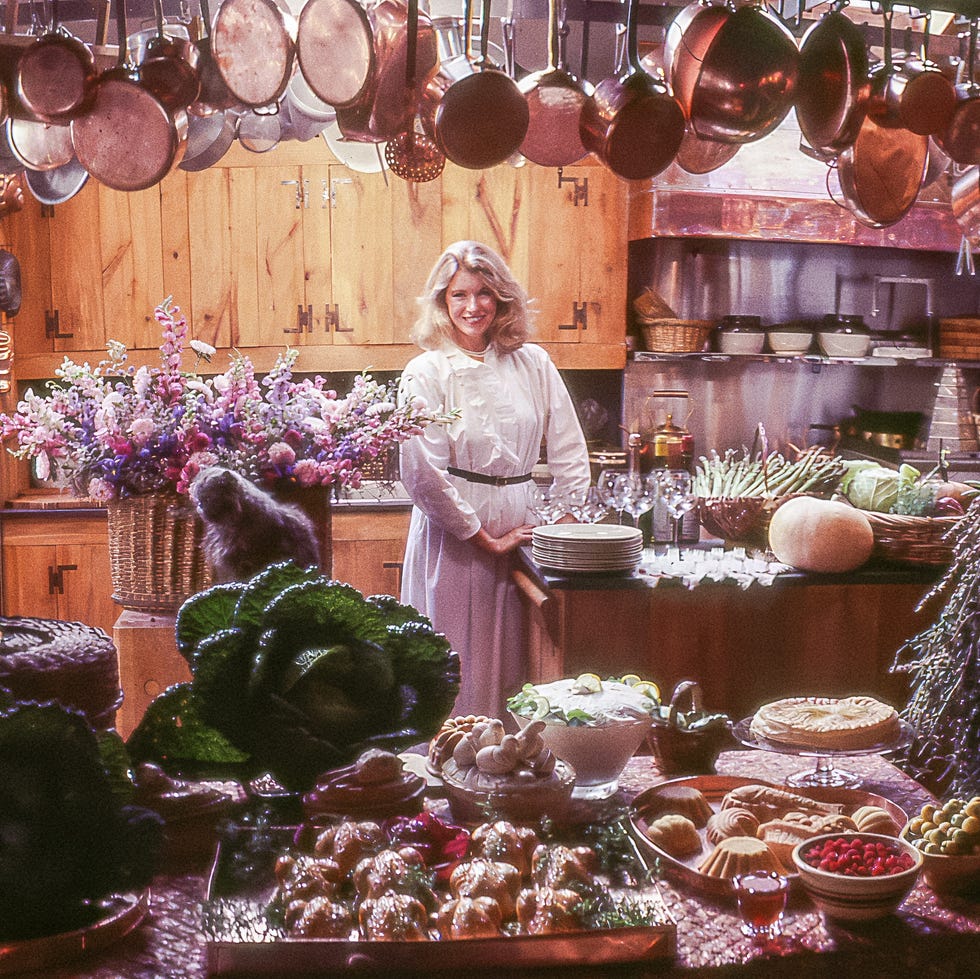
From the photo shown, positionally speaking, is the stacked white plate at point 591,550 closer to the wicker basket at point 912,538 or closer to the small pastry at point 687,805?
the wicker basket at point 912,538

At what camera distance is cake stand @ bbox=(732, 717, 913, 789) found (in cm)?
146

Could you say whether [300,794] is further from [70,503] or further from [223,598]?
[70,503]

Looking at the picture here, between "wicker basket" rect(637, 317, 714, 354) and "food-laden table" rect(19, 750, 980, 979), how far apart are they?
3620 mm

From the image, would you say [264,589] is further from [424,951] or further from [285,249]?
[285,249]

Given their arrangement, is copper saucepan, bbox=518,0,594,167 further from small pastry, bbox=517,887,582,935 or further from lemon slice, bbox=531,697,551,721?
small pastry, bbox=517,887,582,935

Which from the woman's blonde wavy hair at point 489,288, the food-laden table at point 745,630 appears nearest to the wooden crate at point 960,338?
the woman's blonde wavy hair at point 489,288

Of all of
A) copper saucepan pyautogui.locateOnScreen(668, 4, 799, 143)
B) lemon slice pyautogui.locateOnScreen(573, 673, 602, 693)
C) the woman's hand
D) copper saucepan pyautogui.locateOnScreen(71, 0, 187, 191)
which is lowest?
the woman's hand

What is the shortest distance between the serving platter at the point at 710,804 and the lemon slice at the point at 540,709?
0.15 metres

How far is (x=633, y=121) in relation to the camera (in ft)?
4.71

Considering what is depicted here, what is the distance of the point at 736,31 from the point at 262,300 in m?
3.36

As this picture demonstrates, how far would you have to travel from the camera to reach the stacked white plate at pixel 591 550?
2.68 meters

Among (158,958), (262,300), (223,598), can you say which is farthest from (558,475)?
(158,958)

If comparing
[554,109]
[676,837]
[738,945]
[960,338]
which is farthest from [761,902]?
[960,338]

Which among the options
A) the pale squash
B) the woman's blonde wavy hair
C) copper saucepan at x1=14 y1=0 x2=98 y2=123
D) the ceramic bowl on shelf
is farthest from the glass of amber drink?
the ceramic bowl on shelf
